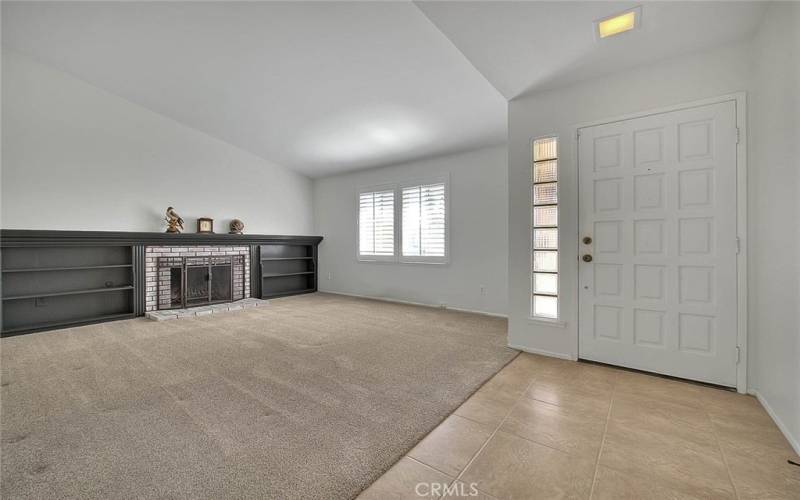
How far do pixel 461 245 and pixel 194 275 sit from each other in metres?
4.28

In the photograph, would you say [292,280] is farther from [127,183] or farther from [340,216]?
[127,183]

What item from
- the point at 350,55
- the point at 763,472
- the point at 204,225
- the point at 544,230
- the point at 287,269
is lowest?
the point at 763,472

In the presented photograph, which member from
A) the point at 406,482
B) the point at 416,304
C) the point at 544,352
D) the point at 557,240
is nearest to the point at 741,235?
the point at 557,240

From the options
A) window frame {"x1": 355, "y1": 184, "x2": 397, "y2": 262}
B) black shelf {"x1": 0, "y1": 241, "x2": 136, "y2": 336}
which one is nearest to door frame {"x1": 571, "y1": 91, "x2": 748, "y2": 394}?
window frame {"x1": 355, "y1": 184, "x2": 397, "y2": 262}

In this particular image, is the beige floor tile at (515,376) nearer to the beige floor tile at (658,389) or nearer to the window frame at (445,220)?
the beige floor tile at (658,389)

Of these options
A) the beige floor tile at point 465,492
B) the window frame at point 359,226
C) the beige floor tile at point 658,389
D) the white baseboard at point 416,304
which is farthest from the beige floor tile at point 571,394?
the window frame at point 359,226

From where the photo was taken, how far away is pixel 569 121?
284 cm

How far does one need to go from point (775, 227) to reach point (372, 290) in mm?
5166

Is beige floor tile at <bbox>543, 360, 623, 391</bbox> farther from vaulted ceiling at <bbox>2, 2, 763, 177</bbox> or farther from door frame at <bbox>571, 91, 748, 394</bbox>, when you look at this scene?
vaulted ceiling at <bbox>2, 2, 763, 177</bbox>

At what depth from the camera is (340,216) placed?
670cm

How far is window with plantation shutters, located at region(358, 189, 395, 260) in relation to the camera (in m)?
5.91

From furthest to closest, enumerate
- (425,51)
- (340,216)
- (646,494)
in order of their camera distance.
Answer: (340,216)
(425,51)
(646,494)

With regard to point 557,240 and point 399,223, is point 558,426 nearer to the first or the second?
point 557,240

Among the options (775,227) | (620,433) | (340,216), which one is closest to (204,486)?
(620,433)
